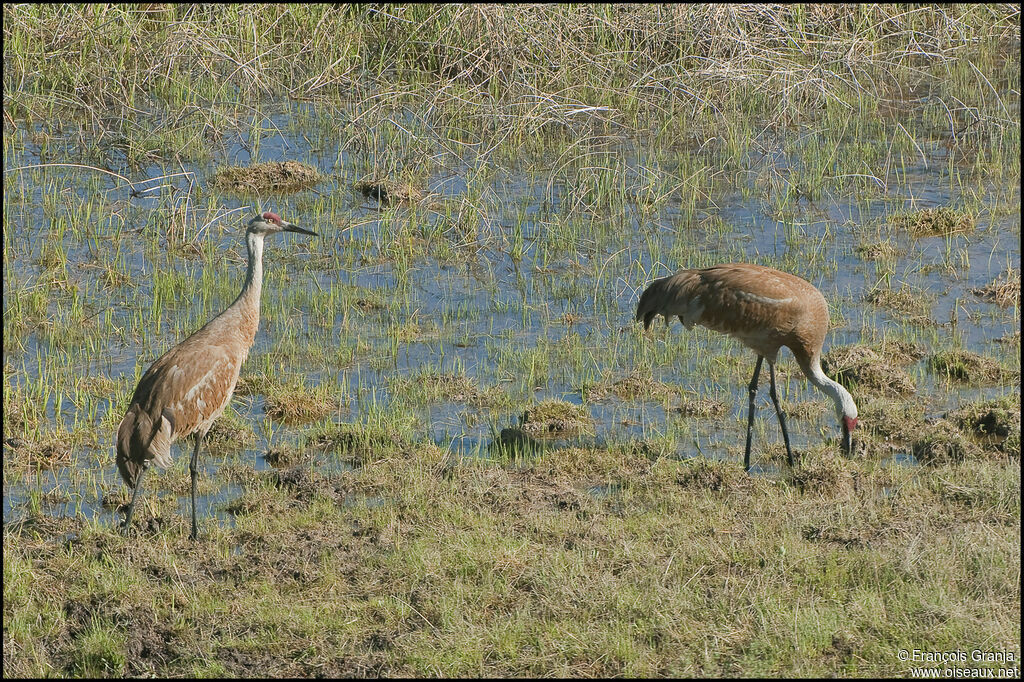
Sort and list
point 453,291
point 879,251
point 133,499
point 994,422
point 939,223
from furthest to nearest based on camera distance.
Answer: point 939,223 < point 879,251 < point 453,291 < point 994,422 < point 133,499

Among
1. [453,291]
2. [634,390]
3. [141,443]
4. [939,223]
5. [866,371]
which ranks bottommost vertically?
[141,443]

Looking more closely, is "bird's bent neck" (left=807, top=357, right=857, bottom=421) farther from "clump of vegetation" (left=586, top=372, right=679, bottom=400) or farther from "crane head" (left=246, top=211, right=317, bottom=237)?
"crane head" (left=246, top=211, right=317, bottom=237)

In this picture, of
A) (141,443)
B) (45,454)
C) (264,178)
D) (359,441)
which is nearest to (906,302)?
(359,441)

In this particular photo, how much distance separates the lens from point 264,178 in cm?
1049

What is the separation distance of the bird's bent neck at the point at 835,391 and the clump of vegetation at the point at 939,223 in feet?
9.33

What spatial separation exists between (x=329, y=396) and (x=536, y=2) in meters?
6.18

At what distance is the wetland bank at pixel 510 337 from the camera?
16.0ft

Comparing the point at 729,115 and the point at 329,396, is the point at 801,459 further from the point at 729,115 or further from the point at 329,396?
the point at 729,115

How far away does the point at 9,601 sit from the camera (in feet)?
16.7

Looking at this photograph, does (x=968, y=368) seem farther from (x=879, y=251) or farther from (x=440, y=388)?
(x=440, y=388)

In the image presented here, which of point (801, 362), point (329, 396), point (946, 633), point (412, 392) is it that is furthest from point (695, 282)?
point (946, 633)

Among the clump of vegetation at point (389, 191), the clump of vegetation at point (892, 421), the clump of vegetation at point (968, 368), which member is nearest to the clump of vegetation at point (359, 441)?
the clump of vegetation at point (892, 421)

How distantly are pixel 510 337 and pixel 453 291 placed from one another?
843 millimetres

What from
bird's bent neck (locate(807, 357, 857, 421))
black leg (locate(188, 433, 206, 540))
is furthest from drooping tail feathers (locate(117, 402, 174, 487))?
bird's bent neck (locate(807, 357, 857, 421))
